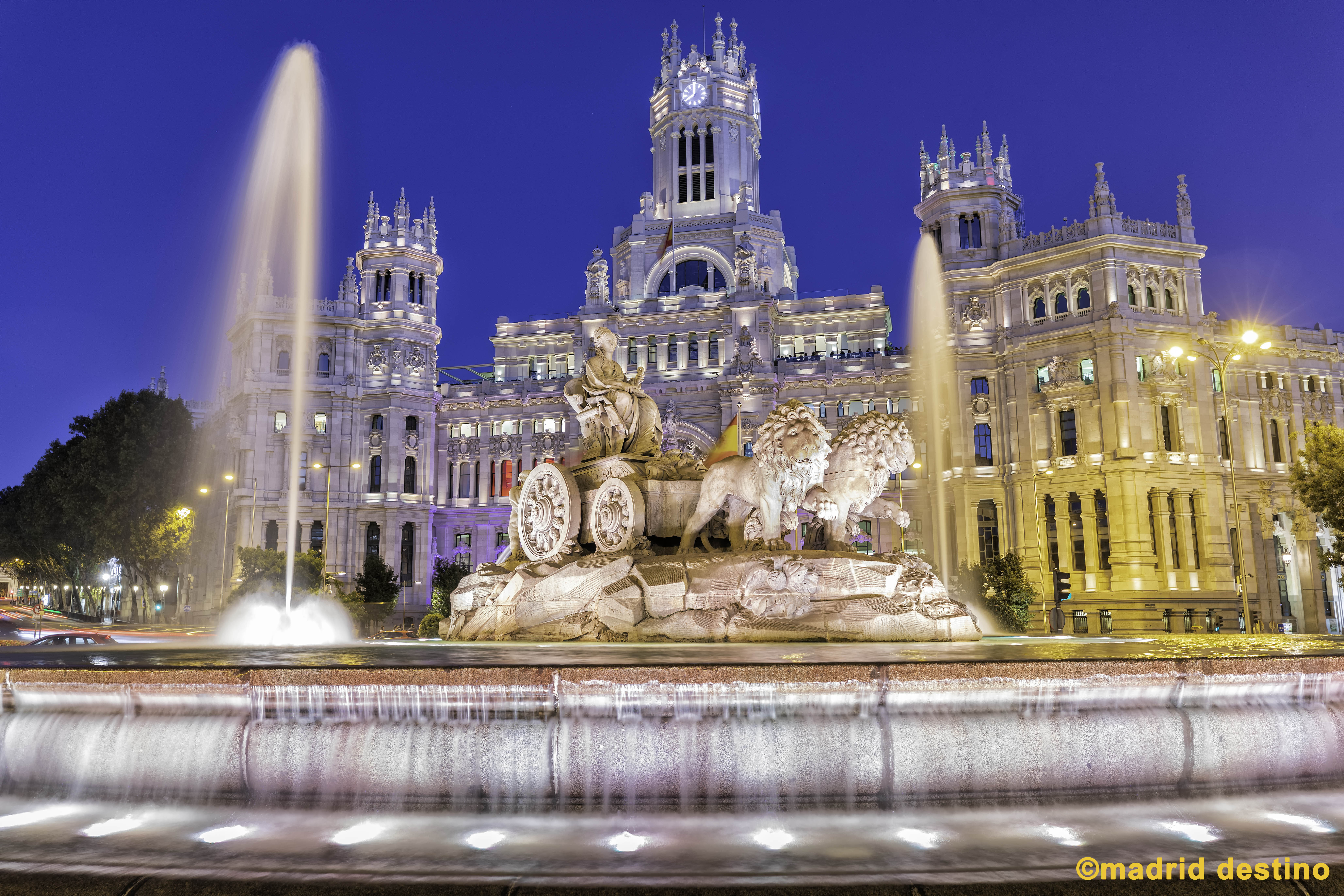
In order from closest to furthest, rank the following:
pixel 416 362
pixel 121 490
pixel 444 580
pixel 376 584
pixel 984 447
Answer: pixel 121 490 → pixel 376 584 → pixel 444 580 → pixel 984 447 → pixel 416 362

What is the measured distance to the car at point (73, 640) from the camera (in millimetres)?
17891

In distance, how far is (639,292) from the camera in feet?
262

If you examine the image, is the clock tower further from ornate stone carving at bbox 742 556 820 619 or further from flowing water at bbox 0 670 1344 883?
flowing water at bbox 0 670 1344 883

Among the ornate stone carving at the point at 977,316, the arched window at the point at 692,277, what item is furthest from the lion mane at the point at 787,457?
the arched window at the point at 692,277

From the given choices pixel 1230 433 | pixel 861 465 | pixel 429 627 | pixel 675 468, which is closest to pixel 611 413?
pixel 675 468

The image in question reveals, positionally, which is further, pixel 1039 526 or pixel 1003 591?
pixel 1039 526

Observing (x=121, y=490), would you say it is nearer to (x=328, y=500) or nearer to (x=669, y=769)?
(x=328, y=500)

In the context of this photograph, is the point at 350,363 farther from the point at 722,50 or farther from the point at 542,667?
the point at 542,667

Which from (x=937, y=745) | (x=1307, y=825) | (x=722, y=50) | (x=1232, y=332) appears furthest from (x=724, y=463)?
(x=722, y=50)

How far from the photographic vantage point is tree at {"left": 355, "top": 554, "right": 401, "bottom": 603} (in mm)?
52344

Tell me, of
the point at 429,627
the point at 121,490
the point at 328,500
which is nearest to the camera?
the point at 429,627

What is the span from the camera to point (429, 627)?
77.6ft

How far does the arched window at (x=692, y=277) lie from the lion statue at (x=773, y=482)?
65.8 meters

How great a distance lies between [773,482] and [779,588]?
1649 mm
